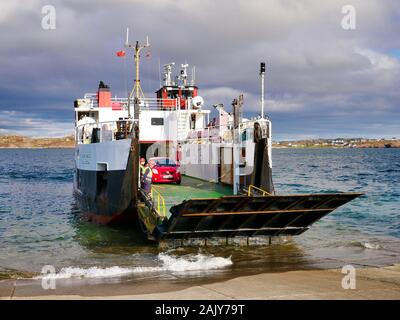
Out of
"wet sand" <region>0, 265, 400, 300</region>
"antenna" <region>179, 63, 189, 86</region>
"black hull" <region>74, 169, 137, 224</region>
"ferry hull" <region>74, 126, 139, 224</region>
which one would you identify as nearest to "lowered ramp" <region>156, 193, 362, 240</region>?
"wet sand" <region>0, 265, 400, 300</region>

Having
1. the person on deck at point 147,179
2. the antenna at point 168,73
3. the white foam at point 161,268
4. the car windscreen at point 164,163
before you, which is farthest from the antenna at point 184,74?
the white foam at point 161,268

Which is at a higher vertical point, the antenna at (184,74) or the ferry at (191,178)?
the antenna at (184,74)

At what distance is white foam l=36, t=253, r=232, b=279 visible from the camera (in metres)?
11.8

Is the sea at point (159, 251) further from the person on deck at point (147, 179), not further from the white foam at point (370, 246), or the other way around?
the person on deck at point (147, 179)

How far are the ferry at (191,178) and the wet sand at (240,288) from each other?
3019 millimetres

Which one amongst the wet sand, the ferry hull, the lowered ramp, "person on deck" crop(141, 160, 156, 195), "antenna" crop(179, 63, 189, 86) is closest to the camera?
the wet sand

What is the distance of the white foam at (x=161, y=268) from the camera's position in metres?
11.8

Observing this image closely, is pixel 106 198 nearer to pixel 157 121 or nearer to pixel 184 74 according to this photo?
pixel 157 121

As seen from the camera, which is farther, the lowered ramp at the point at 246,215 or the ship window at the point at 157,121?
the ship window at the point at 157,121

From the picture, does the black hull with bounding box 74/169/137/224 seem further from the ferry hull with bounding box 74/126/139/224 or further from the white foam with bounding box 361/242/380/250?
the white foam with bounding box 361/242/380/250

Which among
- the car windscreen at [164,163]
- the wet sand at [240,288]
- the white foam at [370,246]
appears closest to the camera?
the wet sand at [240,288]

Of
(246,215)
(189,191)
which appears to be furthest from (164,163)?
(246,215)

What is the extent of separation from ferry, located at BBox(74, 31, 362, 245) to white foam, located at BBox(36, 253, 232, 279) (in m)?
Result: 1.15
